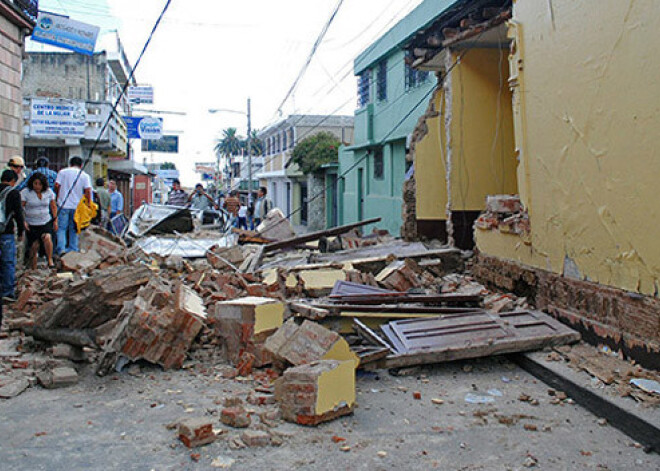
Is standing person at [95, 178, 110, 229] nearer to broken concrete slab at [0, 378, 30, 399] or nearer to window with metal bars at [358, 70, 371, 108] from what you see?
broken concrete slab at [0, 378, 30, 399]

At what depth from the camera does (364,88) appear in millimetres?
21453

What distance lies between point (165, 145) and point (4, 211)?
148 ft

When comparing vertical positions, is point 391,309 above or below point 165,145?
below

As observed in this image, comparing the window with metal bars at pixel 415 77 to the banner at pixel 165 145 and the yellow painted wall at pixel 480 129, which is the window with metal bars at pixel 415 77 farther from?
the banner at pixel 165 145

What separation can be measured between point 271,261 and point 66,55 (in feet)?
69.7

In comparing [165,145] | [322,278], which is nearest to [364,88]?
[322,278]

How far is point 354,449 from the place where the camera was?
364 cm

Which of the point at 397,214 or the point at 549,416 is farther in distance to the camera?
the point at 397,214

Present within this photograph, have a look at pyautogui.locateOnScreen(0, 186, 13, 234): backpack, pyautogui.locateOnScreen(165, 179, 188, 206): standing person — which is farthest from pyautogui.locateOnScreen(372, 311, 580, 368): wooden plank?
pyautogui.locateOnScreen(165, 179, 188, 206): standing person

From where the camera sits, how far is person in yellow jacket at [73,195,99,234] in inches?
409

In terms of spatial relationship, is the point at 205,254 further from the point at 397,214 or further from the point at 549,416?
the point at 549,416

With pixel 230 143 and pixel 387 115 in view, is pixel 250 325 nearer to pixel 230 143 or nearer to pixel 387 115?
pixel 387 115

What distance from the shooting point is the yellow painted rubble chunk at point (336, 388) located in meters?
3.97

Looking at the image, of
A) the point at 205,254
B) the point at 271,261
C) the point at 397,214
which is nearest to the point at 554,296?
the point at 271,261
